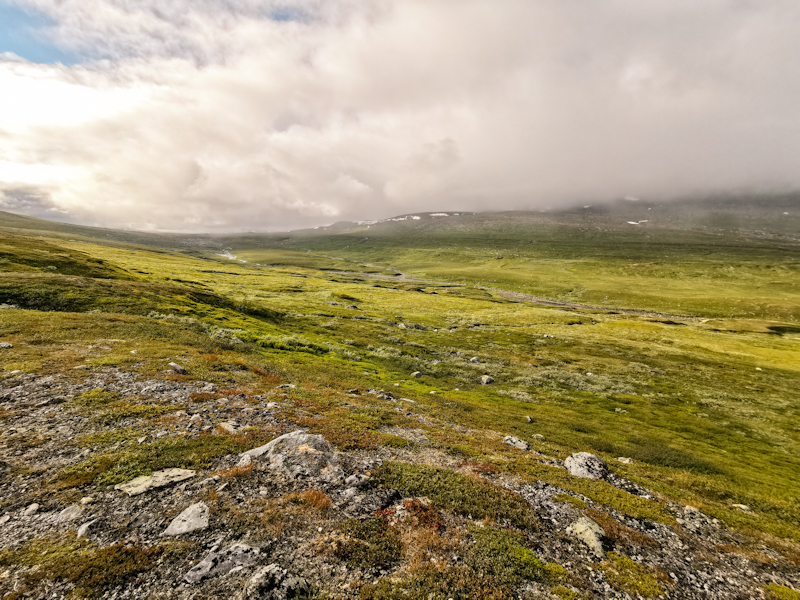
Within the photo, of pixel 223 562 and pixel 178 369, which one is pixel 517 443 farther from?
pixel 178 369

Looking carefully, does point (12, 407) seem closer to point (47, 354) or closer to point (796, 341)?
point (47, 354)

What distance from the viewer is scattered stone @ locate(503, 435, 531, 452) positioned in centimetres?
2381

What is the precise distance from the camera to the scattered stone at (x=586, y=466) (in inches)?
809

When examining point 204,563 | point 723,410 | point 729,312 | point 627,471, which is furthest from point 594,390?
point 729,312

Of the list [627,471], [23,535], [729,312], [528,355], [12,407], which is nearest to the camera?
[23,535]

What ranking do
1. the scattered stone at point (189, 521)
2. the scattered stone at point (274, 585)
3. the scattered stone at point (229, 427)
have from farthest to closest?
the scattered stone at point (229, 427) < the scattered stone at point (189, 521) < the scattered stone at point (274, 585)

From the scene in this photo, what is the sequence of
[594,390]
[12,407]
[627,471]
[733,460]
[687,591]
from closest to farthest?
[687,591] → [12,407] → [627,471] → [733,460] → [594,390]

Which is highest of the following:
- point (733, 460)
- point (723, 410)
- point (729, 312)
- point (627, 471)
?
point (627, 471)

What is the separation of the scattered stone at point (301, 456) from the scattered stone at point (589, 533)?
34.9 ft

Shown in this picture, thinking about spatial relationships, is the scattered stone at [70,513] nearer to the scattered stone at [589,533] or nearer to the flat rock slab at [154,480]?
the flat rock slab at [154,480]

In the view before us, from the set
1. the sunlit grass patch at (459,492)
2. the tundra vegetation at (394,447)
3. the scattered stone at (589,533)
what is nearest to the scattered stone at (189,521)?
the tundra vegetation at (394,447)

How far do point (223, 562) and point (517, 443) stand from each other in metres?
20.7

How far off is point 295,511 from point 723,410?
182ft

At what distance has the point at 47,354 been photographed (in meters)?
23.7
